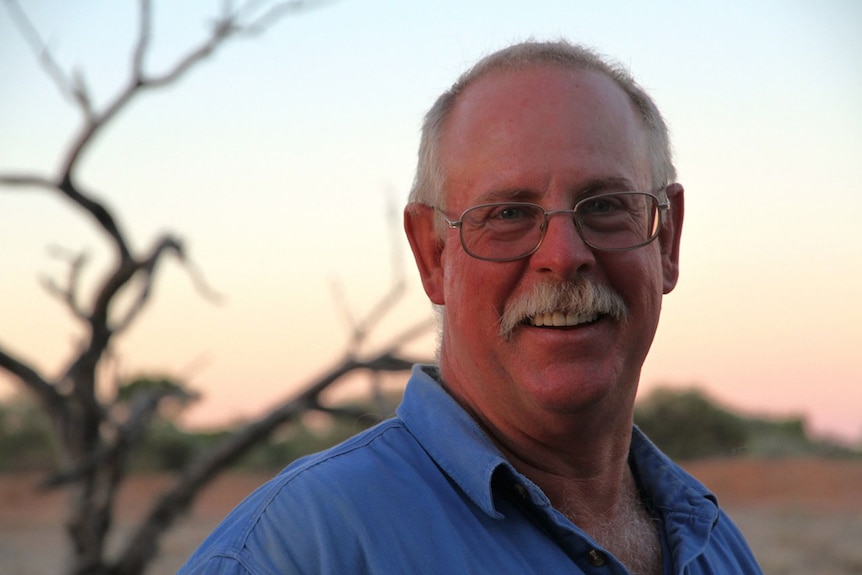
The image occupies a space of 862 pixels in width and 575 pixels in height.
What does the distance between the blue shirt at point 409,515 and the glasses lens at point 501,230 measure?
0.30 m

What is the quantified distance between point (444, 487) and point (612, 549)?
18.2 inches

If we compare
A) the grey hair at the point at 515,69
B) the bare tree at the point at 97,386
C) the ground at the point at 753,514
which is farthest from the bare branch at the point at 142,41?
the ground at the point at 753,514

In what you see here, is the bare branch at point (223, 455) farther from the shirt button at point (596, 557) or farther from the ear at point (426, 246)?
the shirt button at point (596, 557)

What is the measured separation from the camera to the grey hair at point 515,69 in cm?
220

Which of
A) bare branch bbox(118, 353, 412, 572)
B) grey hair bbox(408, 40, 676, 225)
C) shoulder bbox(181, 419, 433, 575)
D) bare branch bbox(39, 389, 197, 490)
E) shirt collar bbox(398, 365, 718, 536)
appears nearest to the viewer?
shoulder bbox(181, 419, 433, 575)

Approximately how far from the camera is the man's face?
2.00 m

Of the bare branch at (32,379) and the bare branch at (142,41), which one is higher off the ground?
the bare branch at (142,41)

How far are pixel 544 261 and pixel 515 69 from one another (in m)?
0.45

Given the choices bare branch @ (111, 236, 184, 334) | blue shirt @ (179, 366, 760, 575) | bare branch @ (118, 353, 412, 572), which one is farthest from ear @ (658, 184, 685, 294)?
bare branch @ (111, 236, 184, 334)

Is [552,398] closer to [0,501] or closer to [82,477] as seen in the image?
[82,477]

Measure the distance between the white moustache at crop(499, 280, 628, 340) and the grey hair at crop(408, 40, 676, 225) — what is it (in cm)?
32

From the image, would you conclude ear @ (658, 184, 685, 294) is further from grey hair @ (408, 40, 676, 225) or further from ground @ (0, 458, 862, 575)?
ground @ (0, 458, 862, 575)

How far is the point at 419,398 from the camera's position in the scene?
81.0 inches

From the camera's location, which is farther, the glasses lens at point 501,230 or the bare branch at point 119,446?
the bare branch at point 119,446
